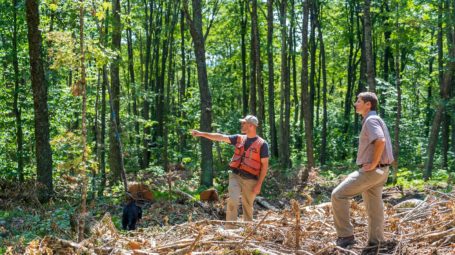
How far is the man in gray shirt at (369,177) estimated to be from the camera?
6.15 m

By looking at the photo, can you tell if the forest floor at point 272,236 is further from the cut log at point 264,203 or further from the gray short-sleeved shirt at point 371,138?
the cut log at point 264,203

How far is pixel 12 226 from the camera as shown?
34.4 feet

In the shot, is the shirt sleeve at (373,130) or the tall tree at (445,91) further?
the tall tree at (445,91)

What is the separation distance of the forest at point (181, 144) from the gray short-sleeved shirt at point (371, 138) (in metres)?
1.10

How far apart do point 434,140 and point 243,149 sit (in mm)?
11025

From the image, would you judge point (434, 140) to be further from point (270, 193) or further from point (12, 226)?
point (12, 226)

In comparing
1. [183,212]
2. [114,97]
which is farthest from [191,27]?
[183,212]

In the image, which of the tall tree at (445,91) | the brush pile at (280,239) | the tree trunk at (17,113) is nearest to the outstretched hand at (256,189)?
the brush pile at (280,239)

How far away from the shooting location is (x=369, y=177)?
6230 millimetres

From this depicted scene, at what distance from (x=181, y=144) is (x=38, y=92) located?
1658cm

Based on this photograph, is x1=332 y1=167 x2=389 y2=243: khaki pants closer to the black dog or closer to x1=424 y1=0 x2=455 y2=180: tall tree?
the black dog

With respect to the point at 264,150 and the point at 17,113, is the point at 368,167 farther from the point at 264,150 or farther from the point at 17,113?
the point at 17,113

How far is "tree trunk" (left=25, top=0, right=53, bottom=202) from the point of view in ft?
42.6

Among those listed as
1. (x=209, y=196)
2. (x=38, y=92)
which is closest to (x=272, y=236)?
(x=209, y=196)
